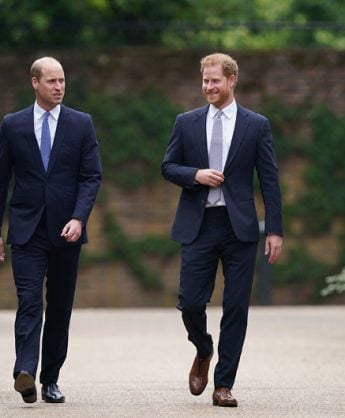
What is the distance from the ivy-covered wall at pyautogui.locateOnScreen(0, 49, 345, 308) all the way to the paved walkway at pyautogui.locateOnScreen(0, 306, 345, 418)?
192 centimetres

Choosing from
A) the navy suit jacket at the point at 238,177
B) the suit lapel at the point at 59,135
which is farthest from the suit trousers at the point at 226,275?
the suit lapel at the point at 59,135

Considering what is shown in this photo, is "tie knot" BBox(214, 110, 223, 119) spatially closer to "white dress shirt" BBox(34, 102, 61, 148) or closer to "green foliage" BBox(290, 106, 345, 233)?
"white dress shirt" BBox(34, 102, 61, 148)

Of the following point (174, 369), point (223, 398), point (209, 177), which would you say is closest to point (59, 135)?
point (209, 177)

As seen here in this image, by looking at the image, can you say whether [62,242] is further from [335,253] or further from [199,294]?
[335,253]

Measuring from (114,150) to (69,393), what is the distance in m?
9.03

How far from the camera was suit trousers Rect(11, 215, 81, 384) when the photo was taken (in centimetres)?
855

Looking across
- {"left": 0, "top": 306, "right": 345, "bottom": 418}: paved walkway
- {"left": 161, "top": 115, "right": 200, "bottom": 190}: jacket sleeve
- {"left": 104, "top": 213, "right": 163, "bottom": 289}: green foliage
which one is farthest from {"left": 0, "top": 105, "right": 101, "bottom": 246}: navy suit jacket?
{"left": 104, "top": 213, "right": 163, "bottom": 289}: green foliage

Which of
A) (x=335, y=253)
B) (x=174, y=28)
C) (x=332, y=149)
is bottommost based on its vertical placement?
(x=335, y=253)

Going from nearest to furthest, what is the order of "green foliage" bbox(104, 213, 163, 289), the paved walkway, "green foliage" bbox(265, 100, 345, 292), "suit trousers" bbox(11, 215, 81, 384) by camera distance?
the paved walkway < "suit trousers" bbox(11, 215, 81, 384) < "green foliage" bbox(104, 213, 163, 289) < "green foliage" bbox(265, 100, 345, 292)

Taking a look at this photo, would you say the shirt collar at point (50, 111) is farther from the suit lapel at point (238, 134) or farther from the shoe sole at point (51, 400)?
the shoe sole at point (51, 400)

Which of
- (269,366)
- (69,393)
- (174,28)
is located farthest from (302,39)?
(69,393)

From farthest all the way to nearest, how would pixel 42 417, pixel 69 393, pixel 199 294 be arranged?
pixel 69 393 → pixel 199 294 → pixel 42 417

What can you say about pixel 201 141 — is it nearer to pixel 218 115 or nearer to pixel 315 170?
pixel 218 115

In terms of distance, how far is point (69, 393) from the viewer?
9.29 meters
